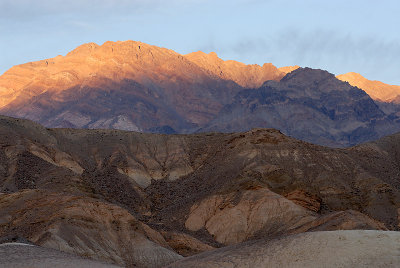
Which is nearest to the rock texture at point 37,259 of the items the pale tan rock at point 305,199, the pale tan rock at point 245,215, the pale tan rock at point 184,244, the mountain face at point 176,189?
the mountain face at point 176,189

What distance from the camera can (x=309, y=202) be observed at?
97.4m

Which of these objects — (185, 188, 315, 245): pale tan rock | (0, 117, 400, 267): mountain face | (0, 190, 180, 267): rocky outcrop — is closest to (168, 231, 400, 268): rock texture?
(0, 190, 180, 267): rocky outcrop

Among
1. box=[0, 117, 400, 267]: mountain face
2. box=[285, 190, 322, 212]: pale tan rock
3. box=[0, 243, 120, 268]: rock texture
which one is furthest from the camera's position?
box=[285, 190, 322, 212]: pale tan rock

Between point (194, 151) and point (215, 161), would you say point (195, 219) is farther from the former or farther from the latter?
point (194, 151)

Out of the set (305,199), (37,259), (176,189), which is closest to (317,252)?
(37,259)

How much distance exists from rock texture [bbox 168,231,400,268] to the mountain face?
22.8 m

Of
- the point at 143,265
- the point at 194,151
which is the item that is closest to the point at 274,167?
the point at 194,151

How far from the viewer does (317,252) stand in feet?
119

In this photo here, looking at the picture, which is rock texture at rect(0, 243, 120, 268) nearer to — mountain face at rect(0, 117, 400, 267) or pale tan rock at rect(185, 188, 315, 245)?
mountain face at rect(0, 117, 400, 267)

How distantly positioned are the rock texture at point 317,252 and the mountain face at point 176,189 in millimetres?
22825

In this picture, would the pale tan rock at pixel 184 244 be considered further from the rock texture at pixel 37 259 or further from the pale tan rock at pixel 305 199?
the rock texture at pixel 37 259

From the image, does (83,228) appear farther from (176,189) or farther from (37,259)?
(176,189)

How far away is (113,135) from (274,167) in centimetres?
3869

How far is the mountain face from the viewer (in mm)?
65500
